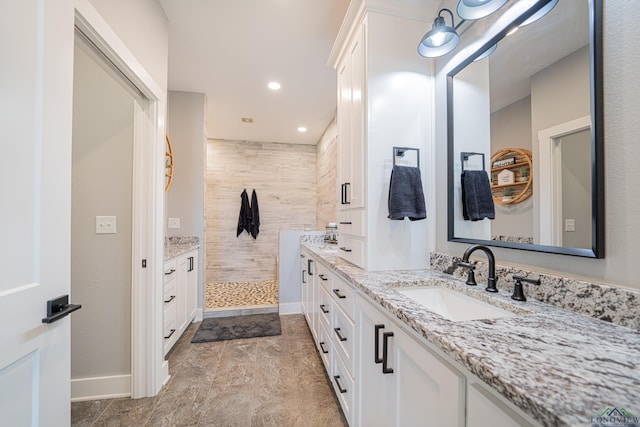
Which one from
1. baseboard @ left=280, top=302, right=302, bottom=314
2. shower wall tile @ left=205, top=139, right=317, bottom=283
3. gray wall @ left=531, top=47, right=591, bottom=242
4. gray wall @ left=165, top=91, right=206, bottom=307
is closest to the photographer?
gray wall @ left=531, top=47, right=591, bottom=242

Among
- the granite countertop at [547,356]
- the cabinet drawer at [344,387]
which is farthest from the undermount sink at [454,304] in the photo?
the cabinet drawer at [344,387]

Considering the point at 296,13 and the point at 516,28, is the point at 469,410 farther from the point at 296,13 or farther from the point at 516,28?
the point at 296,13

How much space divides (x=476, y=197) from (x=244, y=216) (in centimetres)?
396

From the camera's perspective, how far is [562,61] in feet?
2.92

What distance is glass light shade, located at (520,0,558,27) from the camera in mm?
913

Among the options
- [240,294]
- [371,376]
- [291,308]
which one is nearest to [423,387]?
[371,376]

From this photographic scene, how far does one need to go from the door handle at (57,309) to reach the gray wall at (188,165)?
7.41ft

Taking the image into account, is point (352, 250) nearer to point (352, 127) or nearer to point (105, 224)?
point (352, 127)

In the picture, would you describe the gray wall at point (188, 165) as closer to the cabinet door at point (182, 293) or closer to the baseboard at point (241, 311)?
the baseboard at point (241, 311)

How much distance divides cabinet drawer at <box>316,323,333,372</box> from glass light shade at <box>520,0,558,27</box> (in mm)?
1970

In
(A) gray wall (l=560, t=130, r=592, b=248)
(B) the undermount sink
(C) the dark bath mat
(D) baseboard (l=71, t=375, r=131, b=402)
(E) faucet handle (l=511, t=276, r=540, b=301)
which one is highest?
(A) gray wall (l=560, t=130, r=592, b=248)

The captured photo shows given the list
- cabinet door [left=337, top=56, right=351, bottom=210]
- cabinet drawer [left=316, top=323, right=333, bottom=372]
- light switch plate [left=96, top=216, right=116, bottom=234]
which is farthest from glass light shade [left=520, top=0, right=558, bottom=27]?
light switch plate [left=96, top=216, right=116, bottom=234]

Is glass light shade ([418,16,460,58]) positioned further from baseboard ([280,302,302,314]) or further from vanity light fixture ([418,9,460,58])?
baseboard ([280,302,302,314])

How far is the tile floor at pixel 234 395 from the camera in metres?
1.46
